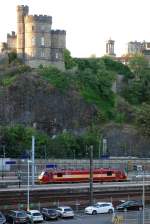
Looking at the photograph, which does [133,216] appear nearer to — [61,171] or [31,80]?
[61,171]

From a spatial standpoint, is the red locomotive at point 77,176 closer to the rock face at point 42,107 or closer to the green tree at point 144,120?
the green tree at point 144,120

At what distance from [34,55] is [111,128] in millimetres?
21789

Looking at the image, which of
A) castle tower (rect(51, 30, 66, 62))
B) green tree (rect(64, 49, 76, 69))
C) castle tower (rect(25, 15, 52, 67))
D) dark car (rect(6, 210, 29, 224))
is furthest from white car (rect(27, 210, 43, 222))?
green tree (rect(64, 49, 76, 69))

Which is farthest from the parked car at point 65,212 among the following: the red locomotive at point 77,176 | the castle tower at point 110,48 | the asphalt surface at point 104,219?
the castle tower at point 110,48

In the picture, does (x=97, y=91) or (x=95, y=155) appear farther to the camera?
(x=97, y=91)

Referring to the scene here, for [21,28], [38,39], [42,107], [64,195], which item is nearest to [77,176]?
[64,195]

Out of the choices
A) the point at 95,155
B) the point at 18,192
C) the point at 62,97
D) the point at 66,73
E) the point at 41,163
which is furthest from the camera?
the point at 66,73

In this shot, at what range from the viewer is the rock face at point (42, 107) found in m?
88.5

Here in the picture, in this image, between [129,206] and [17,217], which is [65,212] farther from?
[129,206]

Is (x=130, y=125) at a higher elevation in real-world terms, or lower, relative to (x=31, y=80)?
lower

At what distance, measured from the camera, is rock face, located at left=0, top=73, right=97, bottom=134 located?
8850 centimetres

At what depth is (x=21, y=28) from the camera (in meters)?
107

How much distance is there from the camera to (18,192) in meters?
45.8

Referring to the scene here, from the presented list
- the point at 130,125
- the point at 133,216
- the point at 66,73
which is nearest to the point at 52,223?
the point at 133,216
